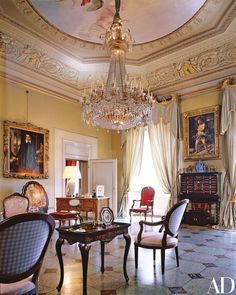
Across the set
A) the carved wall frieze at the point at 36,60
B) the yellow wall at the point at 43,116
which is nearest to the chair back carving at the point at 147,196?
the yellow wall at the point at 43,116

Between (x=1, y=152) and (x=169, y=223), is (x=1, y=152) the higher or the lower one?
the higher one

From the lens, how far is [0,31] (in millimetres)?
6258

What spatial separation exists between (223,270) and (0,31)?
6.36 m

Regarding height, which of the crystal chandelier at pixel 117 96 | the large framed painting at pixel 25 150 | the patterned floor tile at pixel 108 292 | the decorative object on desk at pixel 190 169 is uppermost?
the crystal chandelier at pixel 117 96

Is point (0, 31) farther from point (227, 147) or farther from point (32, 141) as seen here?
point (227, 147)

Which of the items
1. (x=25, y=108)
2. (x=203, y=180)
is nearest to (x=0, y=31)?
(x=25, y=108)

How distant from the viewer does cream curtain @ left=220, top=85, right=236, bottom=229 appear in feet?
24.1

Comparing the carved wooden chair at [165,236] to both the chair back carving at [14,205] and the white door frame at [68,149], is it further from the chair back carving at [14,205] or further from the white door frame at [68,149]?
the white door frame at [68,149]

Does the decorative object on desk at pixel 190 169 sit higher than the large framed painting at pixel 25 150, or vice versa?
the large framed painting at pixel 25 150

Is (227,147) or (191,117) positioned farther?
(191,117)

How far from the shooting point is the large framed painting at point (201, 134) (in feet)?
26.2

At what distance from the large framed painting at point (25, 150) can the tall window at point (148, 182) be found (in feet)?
11.0

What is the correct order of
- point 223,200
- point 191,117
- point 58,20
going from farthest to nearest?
1. point 191,117
2. point 223,200
3. point 58,20

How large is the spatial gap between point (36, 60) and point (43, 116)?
161 centimetres
